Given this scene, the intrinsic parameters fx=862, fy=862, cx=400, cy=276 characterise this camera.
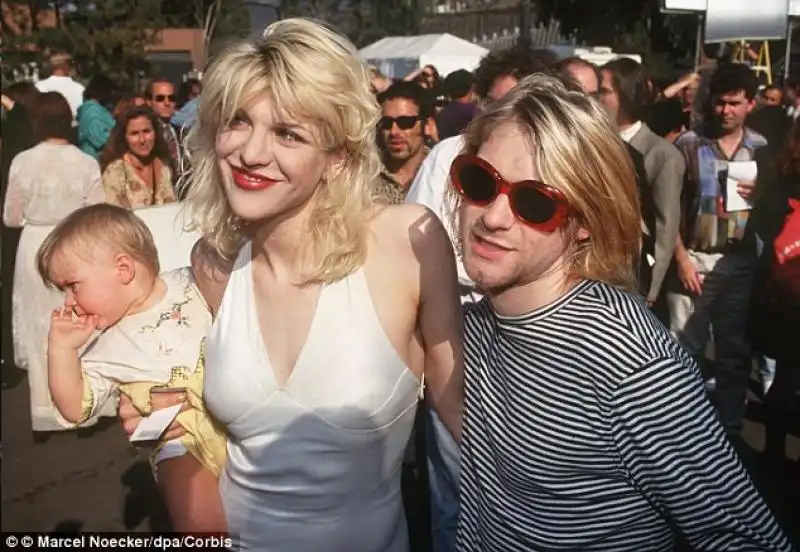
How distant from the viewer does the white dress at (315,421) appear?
1632 millimetres

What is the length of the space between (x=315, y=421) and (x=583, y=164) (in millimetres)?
687

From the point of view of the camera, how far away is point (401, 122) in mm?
3977

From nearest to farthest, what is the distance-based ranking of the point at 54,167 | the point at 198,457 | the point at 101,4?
the point at 198,457
the point at 54,167
the point at 101,4

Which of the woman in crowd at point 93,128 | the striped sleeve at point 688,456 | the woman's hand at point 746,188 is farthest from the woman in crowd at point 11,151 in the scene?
the striped sleeve at point 688,456

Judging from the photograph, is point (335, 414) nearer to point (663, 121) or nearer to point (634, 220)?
point (634, 220)

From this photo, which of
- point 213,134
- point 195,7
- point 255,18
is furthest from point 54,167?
point 213,134

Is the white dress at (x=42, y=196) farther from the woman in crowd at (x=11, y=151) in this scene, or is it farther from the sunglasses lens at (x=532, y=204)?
the sunglasses lens at (x=532, y=204)

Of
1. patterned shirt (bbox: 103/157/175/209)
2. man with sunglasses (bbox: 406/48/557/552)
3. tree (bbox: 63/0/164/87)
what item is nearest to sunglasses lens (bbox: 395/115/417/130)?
man with sunglasses (bbox: 406/48/557/552)

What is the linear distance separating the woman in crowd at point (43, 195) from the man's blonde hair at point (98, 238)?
10.2 feet

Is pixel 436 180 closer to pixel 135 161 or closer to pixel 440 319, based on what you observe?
pixel 440 319

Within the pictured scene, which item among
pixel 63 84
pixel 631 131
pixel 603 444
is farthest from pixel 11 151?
pixel 603 444

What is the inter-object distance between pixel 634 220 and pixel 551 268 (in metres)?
0.17

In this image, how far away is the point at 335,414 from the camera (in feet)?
5.35

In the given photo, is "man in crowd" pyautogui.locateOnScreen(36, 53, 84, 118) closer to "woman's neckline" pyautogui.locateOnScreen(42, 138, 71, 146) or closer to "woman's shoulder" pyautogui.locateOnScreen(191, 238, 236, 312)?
"woman's neckline" pyautogui.locateOnScreen(42, 138, 71, 146)
